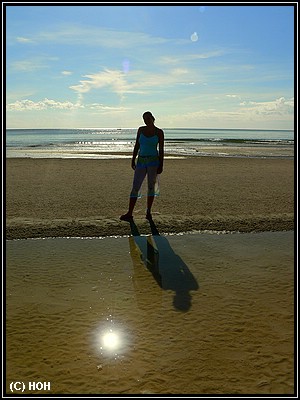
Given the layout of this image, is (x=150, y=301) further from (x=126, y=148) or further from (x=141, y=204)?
(x=126, y=148)

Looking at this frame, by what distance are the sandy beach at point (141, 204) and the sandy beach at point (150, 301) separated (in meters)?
0.06

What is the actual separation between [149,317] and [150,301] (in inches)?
13.8

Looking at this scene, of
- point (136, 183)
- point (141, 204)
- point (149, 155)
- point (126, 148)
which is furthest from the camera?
point (126, 148)

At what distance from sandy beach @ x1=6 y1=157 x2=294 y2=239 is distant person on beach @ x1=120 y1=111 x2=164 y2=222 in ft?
1.88

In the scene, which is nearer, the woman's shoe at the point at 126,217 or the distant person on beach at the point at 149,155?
the distant person on beach at the point at 149,155

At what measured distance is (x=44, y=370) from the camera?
294 centimetres

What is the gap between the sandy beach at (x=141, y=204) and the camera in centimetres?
700

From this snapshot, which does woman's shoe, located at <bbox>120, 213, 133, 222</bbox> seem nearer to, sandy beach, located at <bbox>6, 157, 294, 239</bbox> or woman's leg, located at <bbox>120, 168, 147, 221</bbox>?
woman's leg, located at <bbox>120, 168, 147, 221</bbox>

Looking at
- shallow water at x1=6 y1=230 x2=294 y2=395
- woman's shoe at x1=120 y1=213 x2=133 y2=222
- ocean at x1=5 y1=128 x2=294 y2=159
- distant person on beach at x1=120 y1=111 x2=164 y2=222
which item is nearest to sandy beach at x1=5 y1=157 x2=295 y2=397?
shallow water at x1=6 y1=230 x2=294 y2=395

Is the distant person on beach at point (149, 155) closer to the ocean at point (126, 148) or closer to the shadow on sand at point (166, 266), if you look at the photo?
the shadow on sand at point (166, 266)

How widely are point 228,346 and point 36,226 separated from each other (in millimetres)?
4590

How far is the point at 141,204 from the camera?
9000 mm

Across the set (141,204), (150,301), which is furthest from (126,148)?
(150,301)

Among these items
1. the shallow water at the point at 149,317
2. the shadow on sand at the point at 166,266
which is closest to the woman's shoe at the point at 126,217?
the shadow on sand at the point at 166,266
